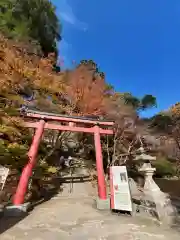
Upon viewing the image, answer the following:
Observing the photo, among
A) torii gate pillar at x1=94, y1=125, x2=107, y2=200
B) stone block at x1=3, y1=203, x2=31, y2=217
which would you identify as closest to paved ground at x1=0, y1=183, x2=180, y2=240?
stone block at x1=3, y1=203, x2=31, y2=217

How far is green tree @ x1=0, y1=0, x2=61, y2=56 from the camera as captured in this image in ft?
58.8

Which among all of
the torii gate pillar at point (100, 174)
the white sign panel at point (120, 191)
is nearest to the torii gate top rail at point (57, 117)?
the torii gate pillar at point (100, 174)

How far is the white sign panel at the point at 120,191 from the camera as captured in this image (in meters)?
6.25

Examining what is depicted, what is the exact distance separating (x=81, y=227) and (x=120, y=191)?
74.1 inches

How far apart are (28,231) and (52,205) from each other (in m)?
2.96

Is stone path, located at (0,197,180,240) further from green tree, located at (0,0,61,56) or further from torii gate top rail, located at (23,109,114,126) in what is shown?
Result: green tree, located at (0,0,61,56)

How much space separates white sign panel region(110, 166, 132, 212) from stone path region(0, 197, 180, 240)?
344 millimetres

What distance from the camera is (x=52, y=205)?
763 cm

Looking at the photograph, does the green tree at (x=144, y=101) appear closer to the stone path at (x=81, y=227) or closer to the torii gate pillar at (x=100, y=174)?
the torii gate pillar at (x=100, y=174)

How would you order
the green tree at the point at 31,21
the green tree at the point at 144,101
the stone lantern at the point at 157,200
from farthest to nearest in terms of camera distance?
1. the green tree at the point at 144,101
2. the green tree at the point at 31,21
3. the stone lantern at the point at 157,200

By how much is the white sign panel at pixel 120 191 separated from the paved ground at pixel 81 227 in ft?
1.12

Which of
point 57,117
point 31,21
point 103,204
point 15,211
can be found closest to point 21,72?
point 57,117

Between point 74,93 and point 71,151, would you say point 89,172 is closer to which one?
point 71,151

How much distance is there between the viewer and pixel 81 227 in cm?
521
